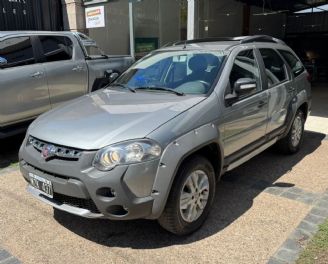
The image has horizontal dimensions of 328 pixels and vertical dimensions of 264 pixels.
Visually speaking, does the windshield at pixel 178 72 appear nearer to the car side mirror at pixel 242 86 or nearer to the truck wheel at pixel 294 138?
the car side mirror at pixel 242 86

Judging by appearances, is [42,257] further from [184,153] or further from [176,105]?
[176,105]

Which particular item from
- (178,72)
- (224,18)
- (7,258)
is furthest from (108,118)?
(224,18)

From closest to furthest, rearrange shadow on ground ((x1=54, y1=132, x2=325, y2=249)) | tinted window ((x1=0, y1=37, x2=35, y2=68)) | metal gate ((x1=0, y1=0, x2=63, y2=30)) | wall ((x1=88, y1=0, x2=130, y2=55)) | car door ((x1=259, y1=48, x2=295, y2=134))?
1. shadow on ground ((x1=54, y1=132, x2=325, y2=249))
2. car door ((x1=259, y1=48, x2=295, y2=134))
3. tinted window ((x1=0, y1=37, x2=35, y2=68))
4. metal gate ((x1=0, y1=0, x2=63, y2=30))
5. wall ((x1=88, y1=0, x2=130, y2=55))

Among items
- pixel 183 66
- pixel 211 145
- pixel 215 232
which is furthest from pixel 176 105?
pixel 215 232

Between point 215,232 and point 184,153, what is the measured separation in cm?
91

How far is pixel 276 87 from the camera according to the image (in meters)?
5.01

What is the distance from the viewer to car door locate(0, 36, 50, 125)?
588 centimetres

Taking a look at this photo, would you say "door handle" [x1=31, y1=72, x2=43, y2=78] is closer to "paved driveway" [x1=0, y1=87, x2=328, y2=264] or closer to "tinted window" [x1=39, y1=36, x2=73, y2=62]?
"tinted window" [x1=39, y1=36, x2=73, y2=62]

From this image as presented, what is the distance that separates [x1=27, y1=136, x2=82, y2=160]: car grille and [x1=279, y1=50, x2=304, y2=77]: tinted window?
11.9ft

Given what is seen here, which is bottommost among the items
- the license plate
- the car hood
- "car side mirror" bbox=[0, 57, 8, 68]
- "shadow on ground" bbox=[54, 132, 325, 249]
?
"shadow on ground" bbox=[54, 132, 325, 249]

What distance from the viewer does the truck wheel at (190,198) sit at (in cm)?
327

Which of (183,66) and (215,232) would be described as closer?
Result: (215,232)

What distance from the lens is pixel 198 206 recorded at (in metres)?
3.60

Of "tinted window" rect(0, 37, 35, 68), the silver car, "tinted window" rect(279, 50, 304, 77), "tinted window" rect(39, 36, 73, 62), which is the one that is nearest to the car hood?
the silver car
